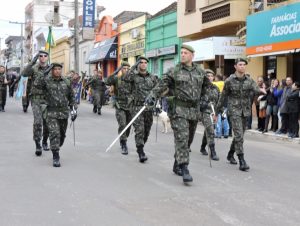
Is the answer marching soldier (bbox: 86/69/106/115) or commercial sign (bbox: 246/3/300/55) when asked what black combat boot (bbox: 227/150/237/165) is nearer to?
commercial sign (bbox: 246/3/300/55)

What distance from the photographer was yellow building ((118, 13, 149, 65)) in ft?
112

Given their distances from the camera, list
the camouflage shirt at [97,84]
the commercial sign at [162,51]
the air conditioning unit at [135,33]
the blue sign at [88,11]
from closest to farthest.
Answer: the camouflage shirt at [97,84] → the commercial sign at [162,51] → the air conditioning unit at [135,33] → the blue sign at [88,11]

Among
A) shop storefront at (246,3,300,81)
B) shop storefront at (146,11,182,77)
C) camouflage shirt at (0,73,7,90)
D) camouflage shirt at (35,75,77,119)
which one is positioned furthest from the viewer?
shop storefront at (146,11,182,77)

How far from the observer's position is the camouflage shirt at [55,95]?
8977 millimetres

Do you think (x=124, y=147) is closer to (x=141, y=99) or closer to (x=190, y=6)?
(x=141, y=99)

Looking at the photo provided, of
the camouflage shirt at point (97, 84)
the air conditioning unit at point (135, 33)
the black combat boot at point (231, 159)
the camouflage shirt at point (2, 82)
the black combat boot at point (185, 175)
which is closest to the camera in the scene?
the black combat boot at point (185, 175)

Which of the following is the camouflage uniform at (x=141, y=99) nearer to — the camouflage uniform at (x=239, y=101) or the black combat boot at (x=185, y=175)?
the camouflage uniform at (x=239, y=101)

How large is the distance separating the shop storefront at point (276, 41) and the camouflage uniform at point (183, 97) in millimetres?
10671

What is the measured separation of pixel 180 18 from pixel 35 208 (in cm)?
2216

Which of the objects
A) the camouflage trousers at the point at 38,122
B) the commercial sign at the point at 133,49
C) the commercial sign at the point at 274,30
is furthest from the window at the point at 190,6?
the camouflage trousers at the point at 38,122

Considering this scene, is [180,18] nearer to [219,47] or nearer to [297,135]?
[219,47]

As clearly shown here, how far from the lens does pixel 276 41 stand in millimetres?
18797

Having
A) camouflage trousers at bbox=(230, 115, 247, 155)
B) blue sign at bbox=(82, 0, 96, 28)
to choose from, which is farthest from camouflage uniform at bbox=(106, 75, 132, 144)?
blue sign at bbox=(82, 0, 96, 28)

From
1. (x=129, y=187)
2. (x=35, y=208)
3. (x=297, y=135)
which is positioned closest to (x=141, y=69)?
(x=129, y=187)
